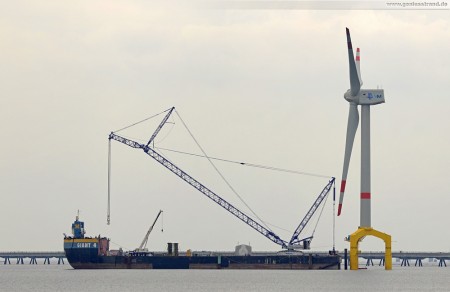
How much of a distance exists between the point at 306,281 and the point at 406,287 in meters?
18.9

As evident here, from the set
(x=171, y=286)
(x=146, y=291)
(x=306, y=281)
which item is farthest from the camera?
(x=306, y=281)

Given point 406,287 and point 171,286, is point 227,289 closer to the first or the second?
point 171,286

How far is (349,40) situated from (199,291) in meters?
60.8

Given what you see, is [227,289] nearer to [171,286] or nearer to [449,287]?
[171,286]

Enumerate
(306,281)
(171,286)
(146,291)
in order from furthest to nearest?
(306,281)
(171,286)
(146,291)

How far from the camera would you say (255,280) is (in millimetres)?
193375

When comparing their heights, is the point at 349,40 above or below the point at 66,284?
above

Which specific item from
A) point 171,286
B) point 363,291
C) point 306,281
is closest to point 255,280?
point 306,281

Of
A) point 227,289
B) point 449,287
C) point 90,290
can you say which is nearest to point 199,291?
point 227,289

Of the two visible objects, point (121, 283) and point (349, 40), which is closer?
point (121, 283)

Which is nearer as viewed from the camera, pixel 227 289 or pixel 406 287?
pixel 227 289

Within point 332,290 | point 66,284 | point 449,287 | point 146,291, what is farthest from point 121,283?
point 449,287

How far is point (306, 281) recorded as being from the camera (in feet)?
624

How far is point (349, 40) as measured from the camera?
19700cm
